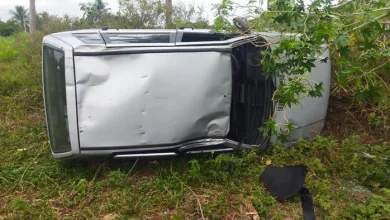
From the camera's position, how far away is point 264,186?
340 cm

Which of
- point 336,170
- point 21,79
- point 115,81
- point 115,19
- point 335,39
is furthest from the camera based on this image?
point 115,19

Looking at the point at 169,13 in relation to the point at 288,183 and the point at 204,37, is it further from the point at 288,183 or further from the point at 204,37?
the point at 288,183

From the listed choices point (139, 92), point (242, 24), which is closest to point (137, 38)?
point (139, 92)

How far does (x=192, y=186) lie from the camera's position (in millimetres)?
3404

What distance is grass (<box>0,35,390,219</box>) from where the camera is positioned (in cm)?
302

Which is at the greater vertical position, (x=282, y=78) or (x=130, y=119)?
(x=282, y=78)

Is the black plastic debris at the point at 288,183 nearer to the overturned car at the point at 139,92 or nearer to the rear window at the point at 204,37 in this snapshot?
the overturned car at the point at 139,92

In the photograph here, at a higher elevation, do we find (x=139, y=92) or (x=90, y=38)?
(x=90, y=38)

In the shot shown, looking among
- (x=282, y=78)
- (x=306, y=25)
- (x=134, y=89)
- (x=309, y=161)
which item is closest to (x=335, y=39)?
(x=306, y=25)

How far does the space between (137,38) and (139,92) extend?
70 centimetres

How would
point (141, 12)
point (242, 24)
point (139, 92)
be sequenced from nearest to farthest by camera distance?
point (139, 92) < point (242, 24) < point (141, 12)

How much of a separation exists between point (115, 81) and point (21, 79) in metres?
4.80

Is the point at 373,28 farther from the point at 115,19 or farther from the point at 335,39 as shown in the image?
the point at 115,19

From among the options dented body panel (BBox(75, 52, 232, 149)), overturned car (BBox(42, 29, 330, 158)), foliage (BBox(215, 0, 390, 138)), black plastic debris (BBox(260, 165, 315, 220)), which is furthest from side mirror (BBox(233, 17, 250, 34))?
black plastic debris (BBox(260, 165, 315, 220))
